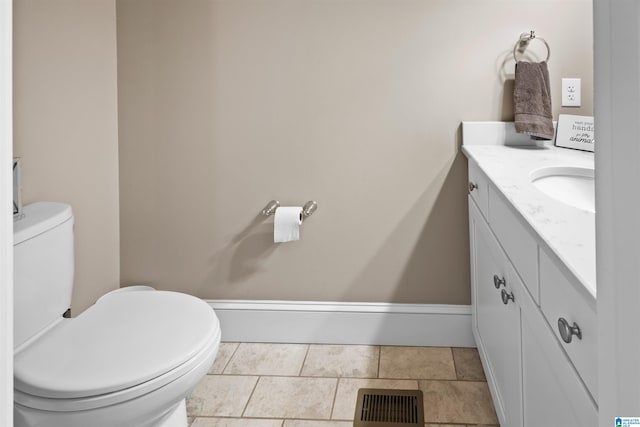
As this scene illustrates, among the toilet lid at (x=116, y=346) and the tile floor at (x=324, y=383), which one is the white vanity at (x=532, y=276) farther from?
the toilet lid at (x=116, y=346)

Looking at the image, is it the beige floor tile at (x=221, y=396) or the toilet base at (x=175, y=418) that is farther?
the beige floor tile at (x=221, y=396)

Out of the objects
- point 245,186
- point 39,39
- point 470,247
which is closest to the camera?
point 39,39

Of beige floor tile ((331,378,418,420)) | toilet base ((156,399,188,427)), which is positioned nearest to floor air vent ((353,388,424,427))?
beige floor tile ((331,378,418,420))

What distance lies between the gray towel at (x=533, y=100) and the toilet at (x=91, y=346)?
1350 millimetres

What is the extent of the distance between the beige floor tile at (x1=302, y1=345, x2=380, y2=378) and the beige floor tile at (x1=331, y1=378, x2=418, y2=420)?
5cm

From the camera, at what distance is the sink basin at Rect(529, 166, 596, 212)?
1712 mm

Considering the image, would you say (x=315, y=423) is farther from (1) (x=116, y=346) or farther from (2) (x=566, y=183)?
(2) (x=566, y=183)

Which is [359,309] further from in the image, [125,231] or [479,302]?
[125,231]

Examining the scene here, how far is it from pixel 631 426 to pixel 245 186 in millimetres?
2055

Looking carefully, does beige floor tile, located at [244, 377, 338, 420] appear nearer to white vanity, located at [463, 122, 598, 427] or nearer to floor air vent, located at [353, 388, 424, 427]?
floor air vent, located at [353, 388, 424, 427]

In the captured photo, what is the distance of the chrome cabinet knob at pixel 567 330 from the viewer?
2.88 feet

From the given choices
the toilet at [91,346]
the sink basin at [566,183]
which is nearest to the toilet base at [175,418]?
the toilet at [91,346]

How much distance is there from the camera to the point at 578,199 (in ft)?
5.60

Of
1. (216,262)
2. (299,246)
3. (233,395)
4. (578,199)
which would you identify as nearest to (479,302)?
(578,199)
